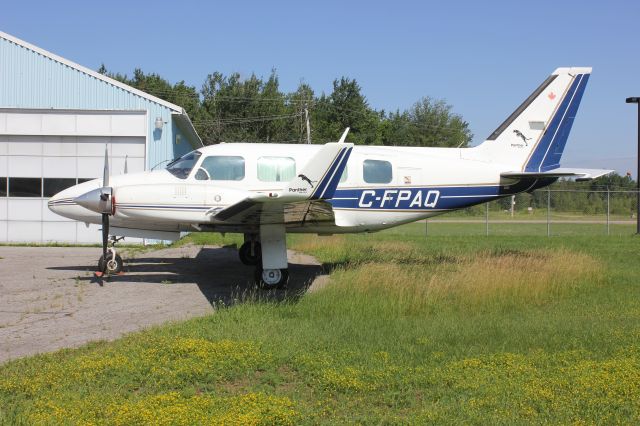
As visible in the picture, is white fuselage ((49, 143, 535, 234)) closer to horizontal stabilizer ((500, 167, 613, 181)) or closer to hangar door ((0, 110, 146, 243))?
horizontal stabilizer ((500, 167, 613, 181))

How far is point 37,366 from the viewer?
20.9 feet

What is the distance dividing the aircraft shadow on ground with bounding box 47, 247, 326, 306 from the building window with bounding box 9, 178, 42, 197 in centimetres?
591

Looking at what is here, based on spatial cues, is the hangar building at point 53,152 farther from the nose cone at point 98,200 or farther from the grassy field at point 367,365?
the grassy field at point 367,365

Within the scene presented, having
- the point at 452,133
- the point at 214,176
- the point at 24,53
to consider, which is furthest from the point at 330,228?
Result: the point at 452,133

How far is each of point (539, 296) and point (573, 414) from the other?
19.9 ft

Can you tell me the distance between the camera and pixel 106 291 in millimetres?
11688

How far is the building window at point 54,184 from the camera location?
20984 mm

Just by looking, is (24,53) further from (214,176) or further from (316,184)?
(316,184)

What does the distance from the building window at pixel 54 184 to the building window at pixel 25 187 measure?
0.17 metres

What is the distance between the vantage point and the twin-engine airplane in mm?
12188

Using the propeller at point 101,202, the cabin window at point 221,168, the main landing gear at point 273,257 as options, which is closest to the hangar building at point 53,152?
the propeller at point 101,202

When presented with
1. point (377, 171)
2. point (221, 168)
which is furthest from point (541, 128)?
point (221, 168)

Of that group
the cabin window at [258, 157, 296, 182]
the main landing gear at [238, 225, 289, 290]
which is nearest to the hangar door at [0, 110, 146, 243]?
the cabin window at [258, 157, 296, 182]

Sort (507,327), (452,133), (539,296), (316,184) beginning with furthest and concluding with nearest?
1. (452,133)
2. (539,296)
3. (316,184)
4. (507,327)
